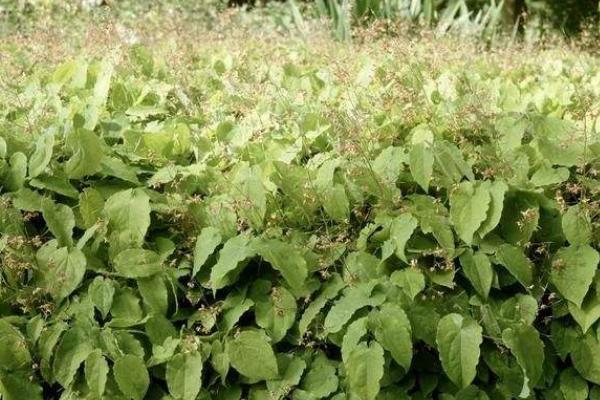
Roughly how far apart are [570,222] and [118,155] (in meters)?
1.46

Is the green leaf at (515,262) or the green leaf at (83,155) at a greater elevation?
the green leaf at (83,155)

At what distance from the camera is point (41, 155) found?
248cm

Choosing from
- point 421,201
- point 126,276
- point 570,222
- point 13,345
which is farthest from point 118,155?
point 570,222

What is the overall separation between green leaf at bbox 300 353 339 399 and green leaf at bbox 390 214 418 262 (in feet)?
1.27

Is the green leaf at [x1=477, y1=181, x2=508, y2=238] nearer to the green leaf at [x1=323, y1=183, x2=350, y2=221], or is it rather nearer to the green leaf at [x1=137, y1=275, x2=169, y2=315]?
the green leaf at [x1=323, y1=183, x2=350, y2=221]

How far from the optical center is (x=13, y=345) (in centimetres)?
231

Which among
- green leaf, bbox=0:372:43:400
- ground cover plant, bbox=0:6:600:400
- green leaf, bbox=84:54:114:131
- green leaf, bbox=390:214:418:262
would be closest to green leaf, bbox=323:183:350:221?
ground cover plant, bbox=0:6:600:400

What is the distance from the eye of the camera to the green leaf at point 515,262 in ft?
7.58

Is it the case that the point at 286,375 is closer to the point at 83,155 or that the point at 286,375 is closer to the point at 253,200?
the point at 253,200

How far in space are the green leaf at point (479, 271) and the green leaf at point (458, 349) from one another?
0.12m

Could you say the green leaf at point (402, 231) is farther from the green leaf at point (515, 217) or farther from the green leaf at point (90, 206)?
the green leaf at point (90, 206)

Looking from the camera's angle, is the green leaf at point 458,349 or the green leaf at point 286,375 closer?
the green leaf at point 458,349

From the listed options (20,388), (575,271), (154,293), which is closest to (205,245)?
(154,293)

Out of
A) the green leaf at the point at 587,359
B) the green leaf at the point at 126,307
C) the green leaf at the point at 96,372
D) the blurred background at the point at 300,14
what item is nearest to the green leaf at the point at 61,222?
the green leaf at the point at 126,307
